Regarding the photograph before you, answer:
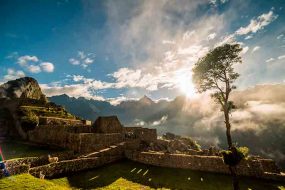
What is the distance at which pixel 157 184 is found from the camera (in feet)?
61.0

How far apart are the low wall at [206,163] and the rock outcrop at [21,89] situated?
71563 millimetres

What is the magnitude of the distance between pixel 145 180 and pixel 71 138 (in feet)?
57.2

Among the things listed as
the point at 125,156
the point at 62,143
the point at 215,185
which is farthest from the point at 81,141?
the point at 215,185

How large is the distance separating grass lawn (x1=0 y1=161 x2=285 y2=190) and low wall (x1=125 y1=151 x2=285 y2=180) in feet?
3.21

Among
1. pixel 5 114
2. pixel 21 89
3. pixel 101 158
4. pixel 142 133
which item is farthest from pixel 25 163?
pixel 21 89

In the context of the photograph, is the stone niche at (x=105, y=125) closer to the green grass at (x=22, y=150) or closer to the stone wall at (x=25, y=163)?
the green grass at (x=22, y=150)

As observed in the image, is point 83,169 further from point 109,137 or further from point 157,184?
point 109,137

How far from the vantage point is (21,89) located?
89625mm

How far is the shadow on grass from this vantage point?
717 inches

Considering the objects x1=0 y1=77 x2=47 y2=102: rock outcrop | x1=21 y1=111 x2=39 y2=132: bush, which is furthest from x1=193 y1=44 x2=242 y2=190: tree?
x1=0 y1=77 x2=47 y2=102: rock outcrop

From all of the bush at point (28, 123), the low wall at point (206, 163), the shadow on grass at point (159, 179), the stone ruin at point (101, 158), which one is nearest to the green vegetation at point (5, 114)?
the bush at point (28, 123)

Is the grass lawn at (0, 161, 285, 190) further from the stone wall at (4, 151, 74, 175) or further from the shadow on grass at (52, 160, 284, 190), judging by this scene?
the stone wall at (4, 151, 74, 175)

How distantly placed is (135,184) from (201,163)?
9.61 metres

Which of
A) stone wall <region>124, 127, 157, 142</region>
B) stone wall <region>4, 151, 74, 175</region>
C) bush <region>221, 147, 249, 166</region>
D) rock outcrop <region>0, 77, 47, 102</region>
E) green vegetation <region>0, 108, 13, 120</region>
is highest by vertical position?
rock outcrop <region>0, 77, 47, 102</region>
